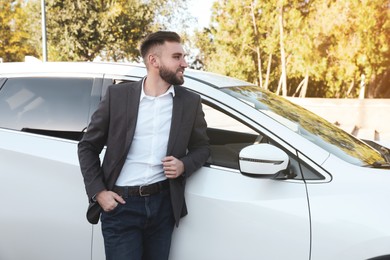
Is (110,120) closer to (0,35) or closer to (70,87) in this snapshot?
(70,87)

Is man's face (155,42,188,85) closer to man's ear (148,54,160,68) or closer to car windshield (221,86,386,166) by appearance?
man's ear (148,54,160,68)

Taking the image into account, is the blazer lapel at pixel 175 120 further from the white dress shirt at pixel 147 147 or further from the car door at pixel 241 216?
the car door at pixel 241 216

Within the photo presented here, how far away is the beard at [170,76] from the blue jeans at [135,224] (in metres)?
0.59

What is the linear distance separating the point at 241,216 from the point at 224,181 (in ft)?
0.72

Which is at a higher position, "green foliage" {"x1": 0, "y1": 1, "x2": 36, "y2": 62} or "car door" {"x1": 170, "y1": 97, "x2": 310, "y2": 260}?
"car door" {"x1": 170, "y1": 97, "x2": 310, "y2": 260}

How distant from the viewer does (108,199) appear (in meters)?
2.13

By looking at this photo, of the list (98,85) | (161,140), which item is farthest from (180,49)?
(98,85)

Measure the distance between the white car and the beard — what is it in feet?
0.96

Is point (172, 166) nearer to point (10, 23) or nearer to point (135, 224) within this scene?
point (135, 224)

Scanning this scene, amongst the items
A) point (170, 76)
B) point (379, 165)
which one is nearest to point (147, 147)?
point (170, 76)

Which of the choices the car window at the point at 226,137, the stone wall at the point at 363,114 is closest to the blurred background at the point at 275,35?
the stone wall at the point at 363,114

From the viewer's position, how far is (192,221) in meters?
2.31

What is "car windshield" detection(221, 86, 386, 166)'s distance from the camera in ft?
7.98

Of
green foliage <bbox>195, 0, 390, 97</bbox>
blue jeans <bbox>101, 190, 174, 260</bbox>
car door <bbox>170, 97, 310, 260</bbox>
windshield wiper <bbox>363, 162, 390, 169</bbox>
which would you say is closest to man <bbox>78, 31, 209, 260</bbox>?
blue jeans <bbox>101, 190, 174, 260</bbox>
